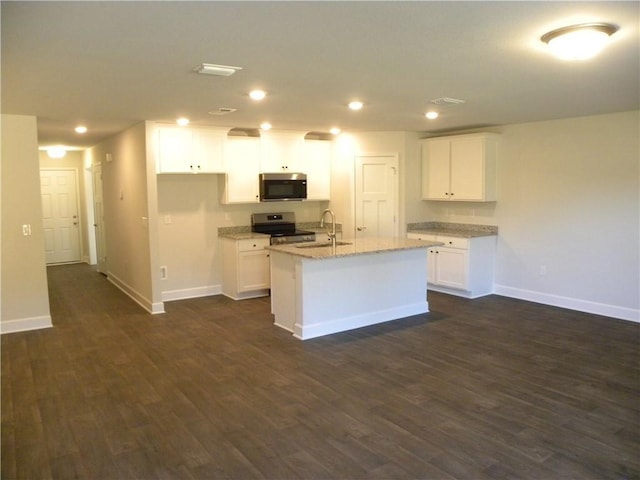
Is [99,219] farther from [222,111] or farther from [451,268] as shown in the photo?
[451,268]

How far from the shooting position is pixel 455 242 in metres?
6.67

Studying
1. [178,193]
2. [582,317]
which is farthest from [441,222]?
[178,193]

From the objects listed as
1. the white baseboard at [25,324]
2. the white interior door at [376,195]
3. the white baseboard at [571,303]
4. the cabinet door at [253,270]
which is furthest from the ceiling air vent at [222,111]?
the white baseboard at [571,303]

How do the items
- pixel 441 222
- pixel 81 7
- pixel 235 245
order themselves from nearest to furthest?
pixel 81 7
pixel 235 245
pixel 441 222

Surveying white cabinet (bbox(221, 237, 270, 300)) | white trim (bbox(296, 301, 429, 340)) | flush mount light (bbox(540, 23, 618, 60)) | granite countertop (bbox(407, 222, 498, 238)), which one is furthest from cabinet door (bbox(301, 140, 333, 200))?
flush mount light (bbox(540, 23, 618, 60))

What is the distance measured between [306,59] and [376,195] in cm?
441

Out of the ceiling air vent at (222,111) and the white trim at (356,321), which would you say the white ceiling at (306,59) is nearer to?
the ceiling air vent at (222,111)

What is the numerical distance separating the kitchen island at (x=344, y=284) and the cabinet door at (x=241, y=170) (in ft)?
5.78

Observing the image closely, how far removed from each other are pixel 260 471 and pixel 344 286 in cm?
271

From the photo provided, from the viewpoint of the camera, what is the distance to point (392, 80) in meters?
3.71

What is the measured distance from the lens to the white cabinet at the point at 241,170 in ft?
22.2

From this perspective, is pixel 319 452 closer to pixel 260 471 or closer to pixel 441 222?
pixel 260 471

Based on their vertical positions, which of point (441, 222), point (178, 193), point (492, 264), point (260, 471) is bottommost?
point (260, 471)

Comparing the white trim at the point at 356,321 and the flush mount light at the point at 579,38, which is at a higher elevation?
the flush mount light at the point at 579,38
